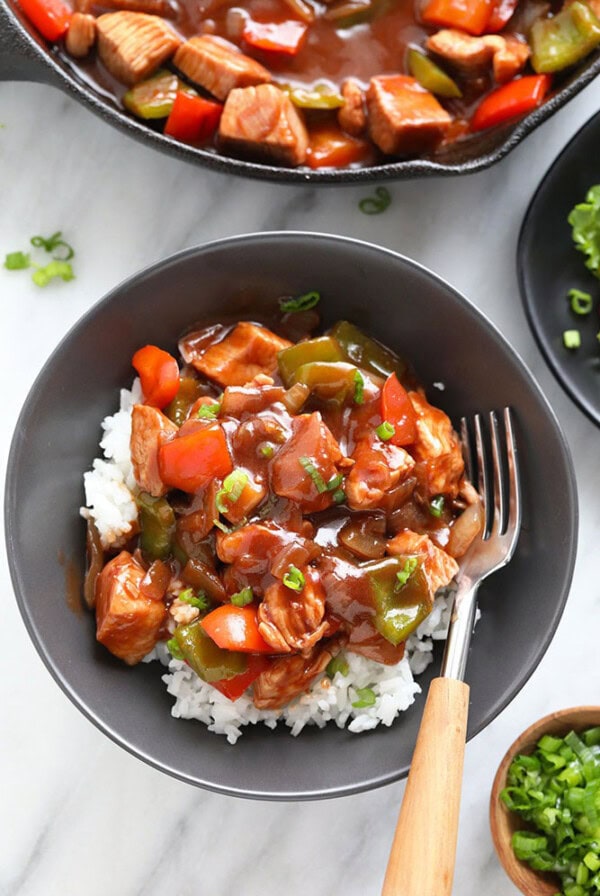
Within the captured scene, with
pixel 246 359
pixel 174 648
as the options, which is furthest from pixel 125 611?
pixel 246 359

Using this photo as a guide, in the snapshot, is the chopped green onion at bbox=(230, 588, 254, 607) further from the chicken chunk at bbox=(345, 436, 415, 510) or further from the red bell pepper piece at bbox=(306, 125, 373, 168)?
the red bell pepper piece at bbox=(306, 125, 373, 168)

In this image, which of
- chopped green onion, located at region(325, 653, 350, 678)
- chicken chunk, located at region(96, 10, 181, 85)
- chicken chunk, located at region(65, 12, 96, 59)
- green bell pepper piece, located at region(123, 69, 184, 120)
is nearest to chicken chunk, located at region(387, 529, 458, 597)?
chopped green onion, located at region(325, 653, 350, 678)

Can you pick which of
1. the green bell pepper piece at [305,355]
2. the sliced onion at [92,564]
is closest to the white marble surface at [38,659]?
the sliced onion at [92,564]

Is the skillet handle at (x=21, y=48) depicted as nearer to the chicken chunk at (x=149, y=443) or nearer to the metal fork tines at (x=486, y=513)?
the chicken chunk at (x=149, y=443)

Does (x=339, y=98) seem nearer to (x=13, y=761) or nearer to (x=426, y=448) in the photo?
(x=426, y=448)

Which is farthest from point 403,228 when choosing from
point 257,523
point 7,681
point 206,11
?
point 7,681

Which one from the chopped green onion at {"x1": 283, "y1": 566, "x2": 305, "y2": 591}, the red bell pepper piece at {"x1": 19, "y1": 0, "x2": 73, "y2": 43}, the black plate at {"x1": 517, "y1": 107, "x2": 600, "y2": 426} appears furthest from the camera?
the black plate at {"x1": 517, "y1": 107, "x2": 600, "y2": 426}
